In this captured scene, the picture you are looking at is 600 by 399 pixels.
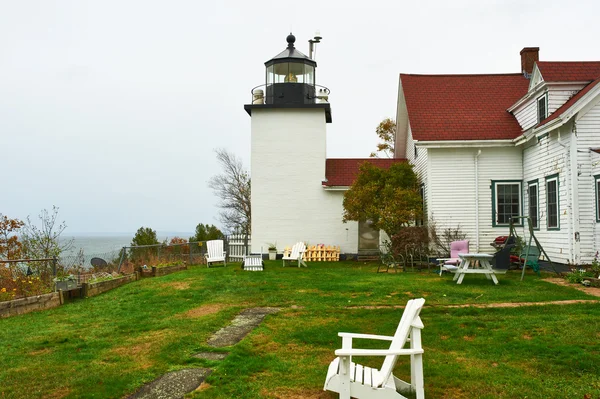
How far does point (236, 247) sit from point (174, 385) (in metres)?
17.6

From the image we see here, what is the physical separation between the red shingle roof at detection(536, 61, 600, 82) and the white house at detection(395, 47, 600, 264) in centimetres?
3

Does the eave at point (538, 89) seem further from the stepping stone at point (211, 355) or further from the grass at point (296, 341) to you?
the stepping stone at point (211, 355)

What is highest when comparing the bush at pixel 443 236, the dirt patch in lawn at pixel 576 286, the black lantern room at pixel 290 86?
the black lantern room at pixel 290 86

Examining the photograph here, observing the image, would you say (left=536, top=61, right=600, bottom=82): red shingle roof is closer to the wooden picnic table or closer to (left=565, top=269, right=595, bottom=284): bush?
(left=565, top=269, right=595, bottom=284): bush

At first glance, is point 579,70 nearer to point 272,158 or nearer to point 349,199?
point 349,199

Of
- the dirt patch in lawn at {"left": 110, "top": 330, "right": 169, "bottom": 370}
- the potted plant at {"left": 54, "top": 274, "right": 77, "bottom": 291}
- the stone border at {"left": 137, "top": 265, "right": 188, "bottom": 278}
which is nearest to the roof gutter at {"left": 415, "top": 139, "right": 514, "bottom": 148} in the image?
the stone border at {"left": 137, "top": 265, "right": 188, "bottom": 278}

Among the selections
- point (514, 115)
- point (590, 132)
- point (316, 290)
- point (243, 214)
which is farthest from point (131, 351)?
point (243, 214)

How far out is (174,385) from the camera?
15.2 feet

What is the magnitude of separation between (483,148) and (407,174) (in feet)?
9.74

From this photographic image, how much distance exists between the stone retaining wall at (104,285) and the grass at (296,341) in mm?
420

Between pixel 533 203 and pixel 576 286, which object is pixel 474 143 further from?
pixel 576 286

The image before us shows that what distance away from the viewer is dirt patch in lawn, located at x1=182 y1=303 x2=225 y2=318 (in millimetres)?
8297

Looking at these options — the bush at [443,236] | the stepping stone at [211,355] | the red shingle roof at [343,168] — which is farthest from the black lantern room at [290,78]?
the stepping stone at [211,355]

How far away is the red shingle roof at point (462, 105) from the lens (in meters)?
17.5
